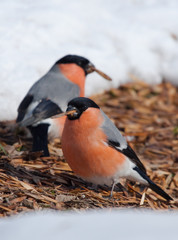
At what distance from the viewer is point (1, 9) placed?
25.0 ft

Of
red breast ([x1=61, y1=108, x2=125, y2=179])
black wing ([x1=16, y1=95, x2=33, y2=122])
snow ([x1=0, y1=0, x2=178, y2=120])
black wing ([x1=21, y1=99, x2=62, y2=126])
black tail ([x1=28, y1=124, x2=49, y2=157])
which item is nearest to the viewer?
red breast ([x1=61, y1=108, x2=125, y2=179])

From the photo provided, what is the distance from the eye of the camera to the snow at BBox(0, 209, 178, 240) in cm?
187

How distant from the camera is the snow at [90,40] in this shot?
6.60 meters

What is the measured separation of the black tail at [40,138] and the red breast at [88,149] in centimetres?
83

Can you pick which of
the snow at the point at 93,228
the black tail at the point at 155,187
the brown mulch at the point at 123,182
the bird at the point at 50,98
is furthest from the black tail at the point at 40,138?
the snow at the point at 93,228

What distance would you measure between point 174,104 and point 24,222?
5.31 m

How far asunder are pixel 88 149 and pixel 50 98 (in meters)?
1.54

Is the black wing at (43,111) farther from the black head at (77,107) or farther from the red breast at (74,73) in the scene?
the black head at (77,107)

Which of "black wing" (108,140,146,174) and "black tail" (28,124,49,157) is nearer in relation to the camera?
"black wing" (108,140,146,174)

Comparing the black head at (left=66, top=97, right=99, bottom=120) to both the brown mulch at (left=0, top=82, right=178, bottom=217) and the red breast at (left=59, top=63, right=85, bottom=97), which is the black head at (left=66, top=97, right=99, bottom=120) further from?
the red breast at (left=59, top=63, right=85, bottom=97)

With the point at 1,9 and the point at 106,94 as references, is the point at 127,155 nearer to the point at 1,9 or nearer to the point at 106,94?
the point at 106,94

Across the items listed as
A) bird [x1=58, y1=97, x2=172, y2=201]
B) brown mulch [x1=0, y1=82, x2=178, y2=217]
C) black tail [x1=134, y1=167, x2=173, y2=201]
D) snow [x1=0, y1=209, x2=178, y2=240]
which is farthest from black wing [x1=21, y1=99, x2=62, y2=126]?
snow [x1=0, y1=209, x2=178, y2=240]

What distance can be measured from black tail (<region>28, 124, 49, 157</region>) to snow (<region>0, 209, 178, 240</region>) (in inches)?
107

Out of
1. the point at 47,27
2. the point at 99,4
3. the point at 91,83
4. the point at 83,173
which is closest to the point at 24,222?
the point at 83,173
